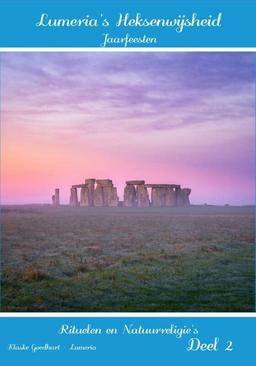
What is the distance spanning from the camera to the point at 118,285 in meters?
13.0

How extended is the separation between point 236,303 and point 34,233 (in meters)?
12.6

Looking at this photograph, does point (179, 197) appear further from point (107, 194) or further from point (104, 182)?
point (104, 182)

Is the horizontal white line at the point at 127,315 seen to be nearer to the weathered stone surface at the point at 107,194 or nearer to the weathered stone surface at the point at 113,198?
the weathered stone surface at the point at 113,198

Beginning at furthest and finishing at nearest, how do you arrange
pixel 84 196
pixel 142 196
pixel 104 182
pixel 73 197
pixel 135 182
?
pixel 73 197, pixel 84 196, pixel 104 182, pixel 135 182, pixel 142 196

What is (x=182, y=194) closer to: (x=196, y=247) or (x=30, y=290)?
(x=196, y=247)

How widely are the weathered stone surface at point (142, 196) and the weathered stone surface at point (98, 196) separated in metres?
4.17

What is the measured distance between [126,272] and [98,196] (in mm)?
37675

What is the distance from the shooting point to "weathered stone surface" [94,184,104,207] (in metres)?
51.8

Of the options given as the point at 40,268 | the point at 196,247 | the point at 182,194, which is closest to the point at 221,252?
the point at 196,247

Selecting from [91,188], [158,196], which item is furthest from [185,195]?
[91,188]

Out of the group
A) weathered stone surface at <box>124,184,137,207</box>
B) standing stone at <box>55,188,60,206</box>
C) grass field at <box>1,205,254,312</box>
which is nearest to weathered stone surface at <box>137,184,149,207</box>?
weathered stone surface at <box>124,184,137,207</box>

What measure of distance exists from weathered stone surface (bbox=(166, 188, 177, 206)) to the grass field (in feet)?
95.0

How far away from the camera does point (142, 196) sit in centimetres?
4994

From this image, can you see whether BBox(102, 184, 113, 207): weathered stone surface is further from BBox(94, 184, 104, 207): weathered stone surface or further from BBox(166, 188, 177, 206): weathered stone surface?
BBox(166, 188, 177, 206): weathered stone surface
